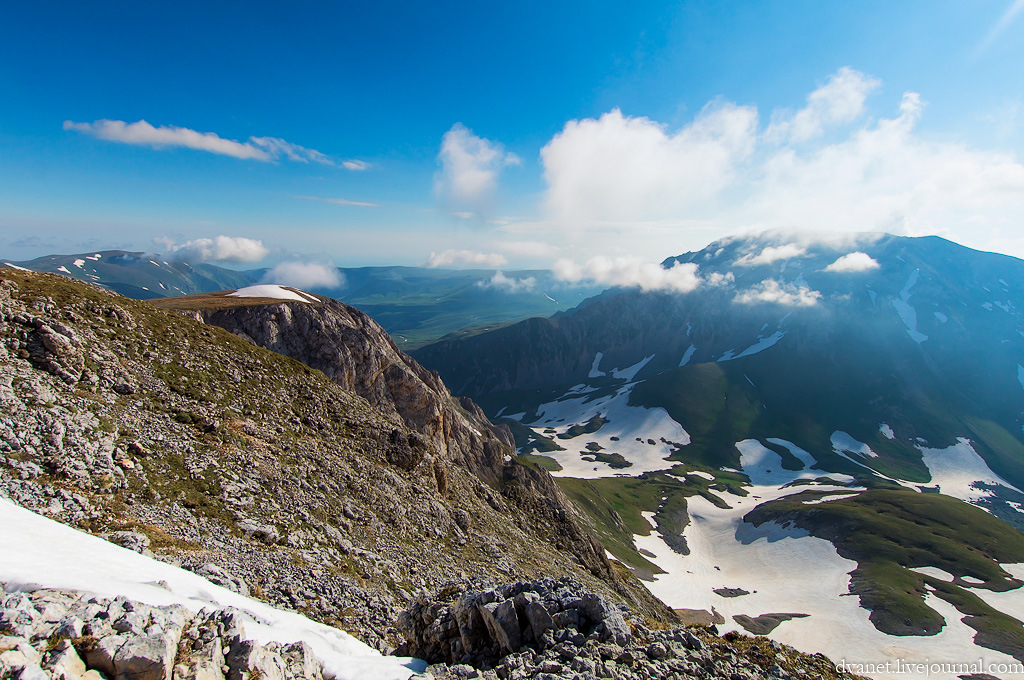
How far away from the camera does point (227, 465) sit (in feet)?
95.5

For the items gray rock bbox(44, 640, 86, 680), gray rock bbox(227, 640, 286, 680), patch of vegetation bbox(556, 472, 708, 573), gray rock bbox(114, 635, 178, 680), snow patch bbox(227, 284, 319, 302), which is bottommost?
patch of vegetation bbox(556, 472, 708, 573)

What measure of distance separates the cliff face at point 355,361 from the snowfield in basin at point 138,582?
3501cm

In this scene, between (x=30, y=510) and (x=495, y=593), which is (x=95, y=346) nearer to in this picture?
(x=30, y=510)

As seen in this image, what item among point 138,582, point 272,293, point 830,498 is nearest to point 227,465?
point 138,582

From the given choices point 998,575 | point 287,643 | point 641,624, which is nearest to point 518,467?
point 641,624

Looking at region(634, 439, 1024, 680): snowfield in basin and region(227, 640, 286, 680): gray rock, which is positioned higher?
region(227, 640, 286, 680): gray rock

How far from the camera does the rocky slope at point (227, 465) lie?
71.9 ft

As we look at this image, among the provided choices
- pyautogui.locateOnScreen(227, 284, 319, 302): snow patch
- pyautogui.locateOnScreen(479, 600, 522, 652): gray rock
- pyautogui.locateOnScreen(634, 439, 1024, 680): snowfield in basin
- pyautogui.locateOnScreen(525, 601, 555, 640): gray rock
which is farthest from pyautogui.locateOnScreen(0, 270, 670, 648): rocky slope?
pyautogui.locateOnScreen(634, 439, 1024, 680): snowfield in basin

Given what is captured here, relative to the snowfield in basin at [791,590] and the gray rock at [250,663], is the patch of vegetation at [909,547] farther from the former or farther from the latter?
the gray rock at [250,663]

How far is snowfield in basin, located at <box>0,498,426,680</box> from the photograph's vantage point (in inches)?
503

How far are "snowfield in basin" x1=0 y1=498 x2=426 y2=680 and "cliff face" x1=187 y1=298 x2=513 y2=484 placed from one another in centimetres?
3501

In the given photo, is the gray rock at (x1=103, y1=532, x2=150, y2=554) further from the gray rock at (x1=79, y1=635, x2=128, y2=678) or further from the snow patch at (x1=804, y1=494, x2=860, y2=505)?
the snow patch at (x1=804, y1=494, x2=860, y2=505)

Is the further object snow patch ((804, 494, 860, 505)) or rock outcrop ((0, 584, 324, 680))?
snow patch ((804, 494, 860, 505))

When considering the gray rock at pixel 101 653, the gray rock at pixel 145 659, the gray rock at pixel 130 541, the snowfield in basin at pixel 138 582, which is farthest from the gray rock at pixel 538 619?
the gray rock at pixel 130 541
